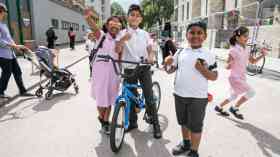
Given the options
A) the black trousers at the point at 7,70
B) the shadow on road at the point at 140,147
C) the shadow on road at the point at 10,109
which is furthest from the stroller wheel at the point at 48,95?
the shadow on road at the point at 140,147

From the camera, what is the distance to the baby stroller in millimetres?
6066

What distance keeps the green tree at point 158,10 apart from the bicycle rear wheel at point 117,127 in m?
60.4

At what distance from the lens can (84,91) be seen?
22.4ft

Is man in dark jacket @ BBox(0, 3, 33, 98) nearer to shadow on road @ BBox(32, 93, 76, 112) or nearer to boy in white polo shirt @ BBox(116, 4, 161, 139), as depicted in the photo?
shadow on road @ BBox(32, 93, 76, 112)

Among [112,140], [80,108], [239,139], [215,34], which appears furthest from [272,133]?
[215,34]

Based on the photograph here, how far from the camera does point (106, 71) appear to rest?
3543mm

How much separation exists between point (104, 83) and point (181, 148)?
1448 millimetres

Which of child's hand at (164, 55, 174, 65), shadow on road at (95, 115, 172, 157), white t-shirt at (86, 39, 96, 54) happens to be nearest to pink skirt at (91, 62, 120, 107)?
white t-shirt at (86, 39, 96, 54)

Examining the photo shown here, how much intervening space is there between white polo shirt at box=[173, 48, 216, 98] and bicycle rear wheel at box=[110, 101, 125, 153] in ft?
2.83

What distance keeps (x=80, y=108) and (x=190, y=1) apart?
42.3m

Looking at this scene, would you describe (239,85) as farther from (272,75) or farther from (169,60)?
(272,75)

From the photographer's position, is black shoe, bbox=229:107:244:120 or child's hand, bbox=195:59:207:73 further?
black shoe, bbox=229:107:244:120

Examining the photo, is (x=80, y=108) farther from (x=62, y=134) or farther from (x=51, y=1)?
(x=51, y=1)

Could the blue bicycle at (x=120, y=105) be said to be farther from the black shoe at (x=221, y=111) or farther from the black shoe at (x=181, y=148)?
the black shoe at (x=221, y=111)
